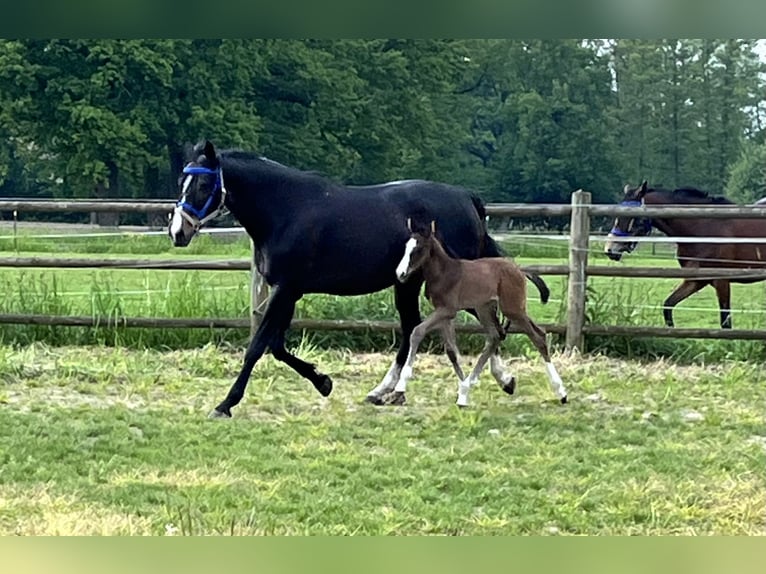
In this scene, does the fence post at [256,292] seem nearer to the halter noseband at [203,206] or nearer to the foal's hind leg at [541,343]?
the halter noseband at [203,206]

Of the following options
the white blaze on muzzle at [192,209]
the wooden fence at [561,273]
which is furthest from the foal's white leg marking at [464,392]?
the white blaze on muzzle at [192,209]

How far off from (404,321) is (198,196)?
169 centimetres

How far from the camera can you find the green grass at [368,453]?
11.6 ft

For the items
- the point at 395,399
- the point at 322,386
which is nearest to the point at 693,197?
the point at 395,399

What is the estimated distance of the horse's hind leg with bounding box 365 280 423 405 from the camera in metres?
6.18

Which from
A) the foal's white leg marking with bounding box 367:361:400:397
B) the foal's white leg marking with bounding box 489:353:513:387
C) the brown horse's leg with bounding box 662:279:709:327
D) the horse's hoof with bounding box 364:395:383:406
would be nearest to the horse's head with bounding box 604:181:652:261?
the brown horse's leg with bounding box 662:279:709:327

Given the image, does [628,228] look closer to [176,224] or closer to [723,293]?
[723,293]

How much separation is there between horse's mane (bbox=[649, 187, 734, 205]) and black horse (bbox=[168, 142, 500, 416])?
3.74m

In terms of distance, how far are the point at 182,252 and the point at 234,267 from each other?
25.0 ft

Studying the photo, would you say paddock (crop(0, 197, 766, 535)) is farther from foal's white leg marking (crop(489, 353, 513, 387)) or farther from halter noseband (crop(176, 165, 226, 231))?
halter noseband (crop(176, 165, 226, 231))

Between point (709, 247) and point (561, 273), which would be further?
point (709, 247)

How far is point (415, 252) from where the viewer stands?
5785 millimetres

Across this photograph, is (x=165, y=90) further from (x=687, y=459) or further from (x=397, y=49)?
(x=687, y=459)

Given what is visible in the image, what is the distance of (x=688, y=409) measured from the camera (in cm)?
594
